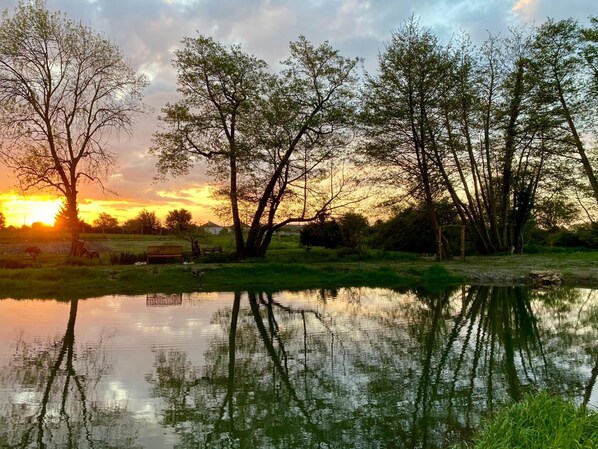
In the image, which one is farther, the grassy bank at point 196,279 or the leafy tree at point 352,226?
the leafy tree at point 352,226

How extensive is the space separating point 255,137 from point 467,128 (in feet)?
44.3

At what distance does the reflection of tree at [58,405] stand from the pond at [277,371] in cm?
2

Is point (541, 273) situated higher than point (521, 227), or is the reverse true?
point (521, 227)

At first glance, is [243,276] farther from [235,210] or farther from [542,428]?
[542,428]

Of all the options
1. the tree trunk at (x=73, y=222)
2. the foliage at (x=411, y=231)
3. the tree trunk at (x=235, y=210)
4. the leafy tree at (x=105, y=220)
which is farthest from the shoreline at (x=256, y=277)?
the leafy tree at (x=105, y=220)

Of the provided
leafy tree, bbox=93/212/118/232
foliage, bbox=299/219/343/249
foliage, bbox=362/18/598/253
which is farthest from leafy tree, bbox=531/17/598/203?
leafy tree, bbox=93/212/118/232

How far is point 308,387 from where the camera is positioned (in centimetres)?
709

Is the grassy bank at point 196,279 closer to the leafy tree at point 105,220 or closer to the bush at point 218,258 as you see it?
the bush at point 218,258

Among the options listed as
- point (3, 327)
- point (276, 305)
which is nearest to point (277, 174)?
point (276, 305)

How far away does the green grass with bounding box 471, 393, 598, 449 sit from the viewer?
3.97 meters

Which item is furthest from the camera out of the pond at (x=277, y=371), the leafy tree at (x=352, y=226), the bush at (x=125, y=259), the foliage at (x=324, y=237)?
the foliage at (x=324, y=237)

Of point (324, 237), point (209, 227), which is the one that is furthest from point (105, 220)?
point (324, 237)

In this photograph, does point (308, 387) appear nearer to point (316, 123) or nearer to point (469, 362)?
point (469, 362)

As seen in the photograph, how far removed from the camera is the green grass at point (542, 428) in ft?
13.0
